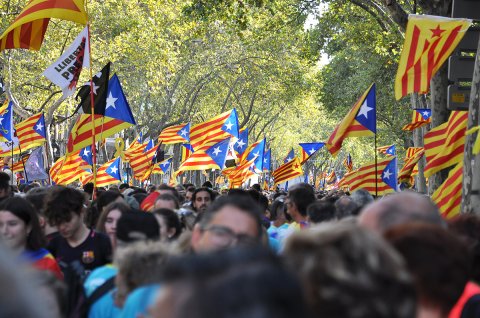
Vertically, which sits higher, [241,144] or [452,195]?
[452,195]

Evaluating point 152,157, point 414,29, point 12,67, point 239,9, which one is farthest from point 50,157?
point 414,29

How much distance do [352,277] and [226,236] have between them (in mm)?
2155

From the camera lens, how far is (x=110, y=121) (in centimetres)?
1598

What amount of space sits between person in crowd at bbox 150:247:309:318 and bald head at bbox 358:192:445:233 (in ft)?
5.31

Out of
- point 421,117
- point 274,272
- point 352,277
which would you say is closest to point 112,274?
point 352,277

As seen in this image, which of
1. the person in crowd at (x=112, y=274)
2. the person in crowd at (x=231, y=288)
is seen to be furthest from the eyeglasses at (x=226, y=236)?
the person in crowd at (x=231, y=288)

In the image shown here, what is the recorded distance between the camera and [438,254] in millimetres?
2539

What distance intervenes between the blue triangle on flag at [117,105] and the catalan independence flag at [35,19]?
184 centimetres

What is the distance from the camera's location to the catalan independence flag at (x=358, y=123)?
12.9m

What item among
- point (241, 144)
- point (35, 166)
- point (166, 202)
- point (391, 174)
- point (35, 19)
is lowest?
point (241, 144)

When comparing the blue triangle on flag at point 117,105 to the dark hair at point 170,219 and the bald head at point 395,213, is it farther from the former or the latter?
the bald head at point 395,213

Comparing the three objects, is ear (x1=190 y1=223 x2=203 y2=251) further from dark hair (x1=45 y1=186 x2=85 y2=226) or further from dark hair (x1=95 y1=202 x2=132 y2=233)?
dark hair (x1=45 y1=186 x2=85 y2=226)

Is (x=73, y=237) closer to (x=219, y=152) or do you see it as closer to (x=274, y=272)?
(x=274, y=272)

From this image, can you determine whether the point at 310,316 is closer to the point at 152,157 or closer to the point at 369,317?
the point at 369,317
